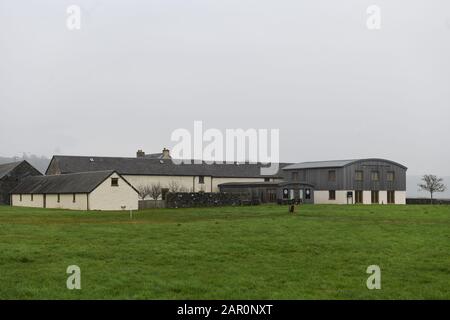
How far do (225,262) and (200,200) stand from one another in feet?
165

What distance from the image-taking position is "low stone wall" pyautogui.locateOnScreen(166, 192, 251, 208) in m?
67.8

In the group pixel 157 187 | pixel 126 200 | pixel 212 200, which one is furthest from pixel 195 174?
pixel 126 200

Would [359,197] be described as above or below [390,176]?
below

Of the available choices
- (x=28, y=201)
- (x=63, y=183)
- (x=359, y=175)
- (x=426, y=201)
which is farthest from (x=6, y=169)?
(x=426, y=201)

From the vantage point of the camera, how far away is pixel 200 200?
69.1m

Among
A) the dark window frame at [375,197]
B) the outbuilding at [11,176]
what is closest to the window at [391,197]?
the dark window frame at [375,197]

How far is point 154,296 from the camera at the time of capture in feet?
45.7

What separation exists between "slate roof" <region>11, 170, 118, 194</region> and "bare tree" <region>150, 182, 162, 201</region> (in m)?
15.2

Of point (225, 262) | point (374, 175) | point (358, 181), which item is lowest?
point (225, 262)

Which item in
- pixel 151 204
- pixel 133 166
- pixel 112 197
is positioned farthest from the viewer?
pixel 133 166

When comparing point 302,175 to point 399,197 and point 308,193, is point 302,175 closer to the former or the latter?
point 308,193

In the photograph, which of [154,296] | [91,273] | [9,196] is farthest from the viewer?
[9,196]
